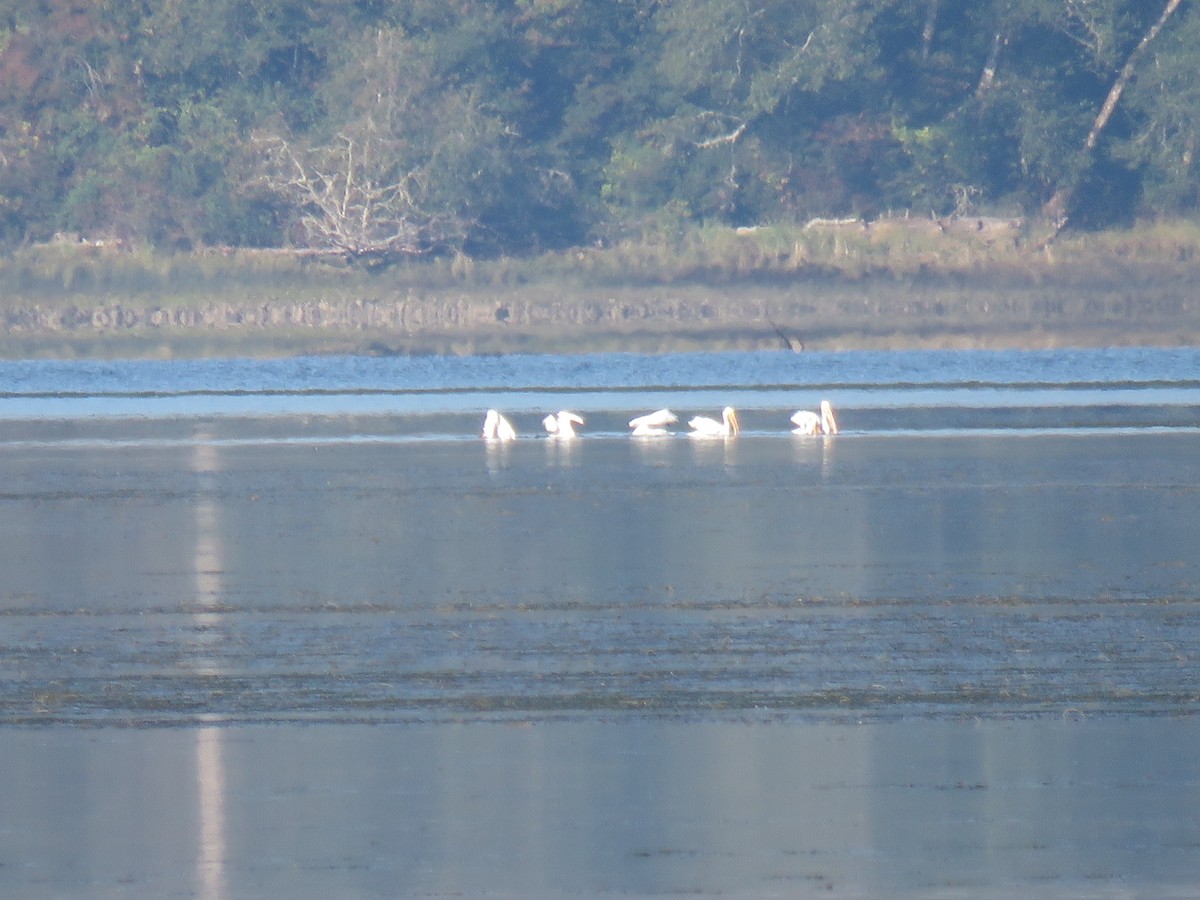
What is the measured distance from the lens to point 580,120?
51.8m

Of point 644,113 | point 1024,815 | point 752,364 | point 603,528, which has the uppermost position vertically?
point 644,113

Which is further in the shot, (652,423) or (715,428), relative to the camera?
(652,423)

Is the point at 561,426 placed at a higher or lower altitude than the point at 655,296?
lower

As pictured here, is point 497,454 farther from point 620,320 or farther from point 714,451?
point 620,320

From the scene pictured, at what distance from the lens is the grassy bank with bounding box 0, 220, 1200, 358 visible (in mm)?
43656

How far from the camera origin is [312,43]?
53.6m

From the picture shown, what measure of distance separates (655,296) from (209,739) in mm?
39483

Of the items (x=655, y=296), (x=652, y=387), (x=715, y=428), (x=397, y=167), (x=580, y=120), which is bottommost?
(x=715, y=428)

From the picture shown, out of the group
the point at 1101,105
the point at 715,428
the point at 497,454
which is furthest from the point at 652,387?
the point at 1101,105

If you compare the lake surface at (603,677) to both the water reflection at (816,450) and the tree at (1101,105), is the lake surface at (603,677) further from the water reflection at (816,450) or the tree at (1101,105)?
the tree at (1101,105)

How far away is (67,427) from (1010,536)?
Result: 603 inches

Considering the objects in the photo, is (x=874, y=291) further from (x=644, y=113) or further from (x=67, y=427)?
(x=67, y=427)

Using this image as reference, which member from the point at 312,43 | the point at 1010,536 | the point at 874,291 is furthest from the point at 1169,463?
the point at 312,43

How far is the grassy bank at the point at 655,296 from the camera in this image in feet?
143
